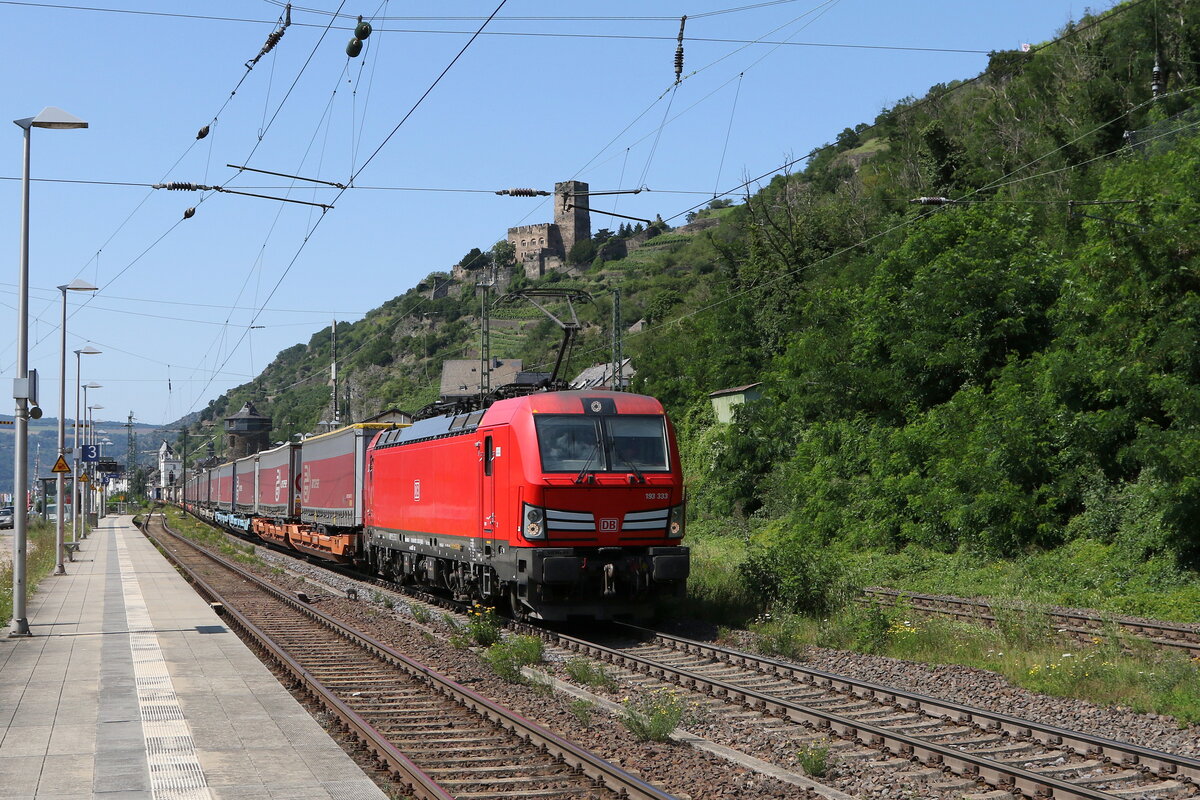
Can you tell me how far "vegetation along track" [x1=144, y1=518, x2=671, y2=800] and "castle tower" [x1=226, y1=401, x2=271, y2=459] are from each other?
11391 cm

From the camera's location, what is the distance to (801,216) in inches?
2346

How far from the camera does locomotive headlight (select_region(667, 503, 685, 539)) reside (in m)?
17.2

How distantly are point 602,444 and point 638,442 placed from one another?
2.01ft

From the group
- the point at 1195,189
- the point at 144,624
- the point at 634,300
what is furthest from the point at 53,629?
the point at 634,300

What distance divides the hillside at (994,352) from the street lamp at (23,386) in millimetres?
11669

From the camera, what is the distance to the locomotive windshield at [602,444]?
16.6 metres

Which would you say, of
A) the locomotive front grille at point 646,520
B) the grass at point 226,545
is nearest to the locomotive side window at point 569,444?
the locomotive front grille at point 646,520

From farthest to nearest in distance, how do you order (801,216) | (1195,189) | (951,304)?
(801,216) < (951,304) < (1195,189)

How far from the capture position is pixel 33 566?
31.1 meters

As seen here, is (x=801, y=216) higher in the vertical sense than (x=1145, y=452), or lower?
higher

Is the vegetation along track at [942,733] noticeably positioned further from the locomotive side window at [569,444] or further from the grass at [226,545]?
the grass at [226,545]

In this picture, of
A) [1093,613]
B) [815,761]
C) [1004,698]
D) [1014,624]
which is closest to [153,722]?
[815,761]

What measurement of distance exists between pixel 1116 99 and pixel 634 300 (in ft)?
290

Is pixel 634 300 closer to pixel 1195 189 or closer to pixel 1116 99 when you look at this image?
pixel 1116 99
